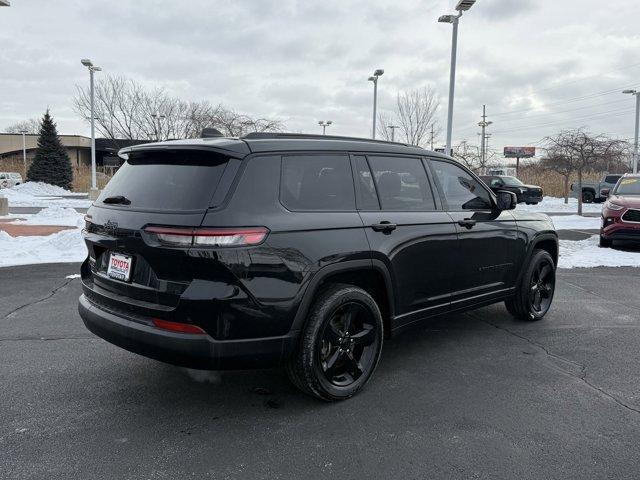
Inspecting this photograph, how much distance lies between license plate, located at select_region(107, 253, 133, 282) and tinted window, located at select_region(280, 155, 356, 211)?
105cm

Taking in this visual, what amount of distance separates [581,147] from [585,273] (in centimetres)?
1477

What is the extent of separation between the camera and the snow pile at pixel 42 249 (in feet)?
29.5

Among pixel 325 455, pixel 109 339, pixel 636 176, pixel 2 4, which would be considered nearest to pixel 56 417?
pixel 109 339

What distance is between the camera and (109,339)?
11.0 feet

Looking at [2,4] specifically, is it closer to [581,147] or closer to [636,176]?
[636,176]

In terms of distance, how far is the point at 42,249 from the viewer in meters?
9.81

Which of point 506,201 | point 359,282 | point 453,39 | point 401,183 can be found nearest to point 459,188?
point 506,201

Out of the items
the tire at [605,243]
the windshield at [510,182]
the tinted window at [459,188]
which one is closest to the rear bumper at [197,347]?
the tinted window at [459,188]

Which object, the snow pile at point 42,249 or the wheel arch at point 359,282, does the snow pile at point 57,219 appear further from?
the wheel arch at point 359,282

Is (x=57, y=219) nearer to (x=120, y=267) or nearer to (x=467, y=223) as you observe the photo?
(x=120, y=267)

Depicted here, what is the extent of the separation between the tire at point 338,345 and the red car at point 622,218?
9.15 meters

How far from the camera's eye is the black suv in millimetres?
2963

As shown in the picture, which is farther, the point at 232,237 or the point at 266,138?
the point at 266,138

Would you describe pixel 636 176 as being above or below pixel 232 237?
above
